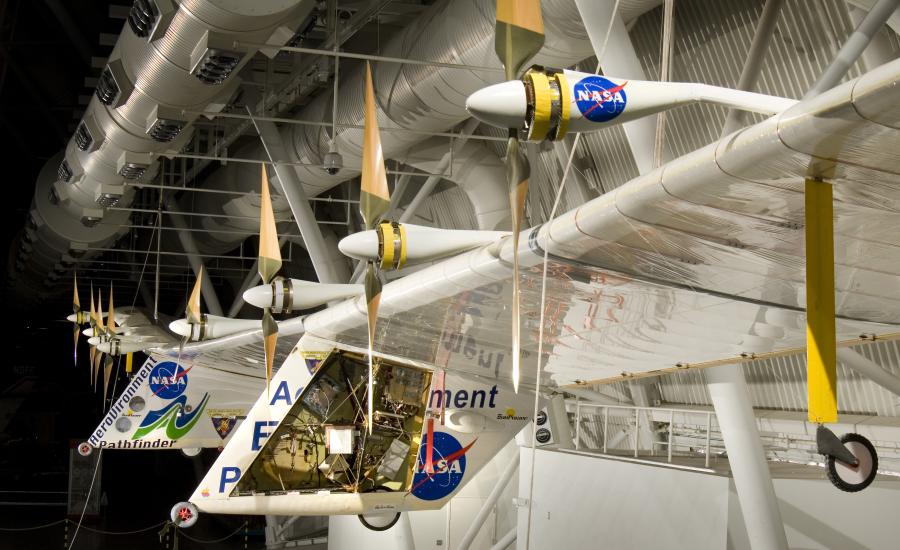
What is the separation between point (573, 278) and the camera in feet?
21.1

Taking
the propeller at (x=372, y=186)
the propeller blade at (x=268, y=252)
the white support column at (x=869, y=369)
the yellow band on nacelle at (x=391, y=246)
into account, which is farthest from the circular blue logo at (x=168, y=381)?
the white support column at (x=869, y=369)

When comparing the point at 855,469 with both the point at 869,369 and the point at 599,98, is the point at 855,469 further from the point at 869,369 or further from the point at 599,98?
the point at 869,369

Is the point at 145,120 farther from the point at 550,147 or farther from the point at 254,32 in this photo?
the point at 550,147

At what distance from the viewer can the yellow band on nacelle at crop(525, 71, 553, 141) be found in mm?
4020

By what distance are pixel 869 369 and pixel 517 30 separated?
7769 mm

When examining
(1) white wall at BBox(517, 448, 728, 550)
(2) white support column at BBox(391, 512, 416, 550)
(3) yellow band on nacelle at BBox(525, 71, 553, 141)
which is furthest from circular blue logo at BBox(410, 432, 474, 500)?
(3) yellow band on nacelle at BBox(525, 71, 553, 141)

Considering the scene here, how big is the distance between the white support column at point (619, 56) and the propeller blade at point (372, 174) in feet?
6.79

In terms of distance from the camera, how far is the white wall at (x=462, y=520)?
59.1 feet

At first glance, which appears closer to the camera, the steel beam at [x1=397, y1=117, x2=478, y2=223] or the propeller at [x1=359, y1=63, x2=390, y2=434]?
the propeller at [x1=359, y1=63, x2=390, y2=434]

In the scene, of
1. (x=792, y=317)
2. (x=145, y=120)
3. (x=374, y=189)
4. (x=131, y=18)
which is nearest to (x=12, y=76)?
(x=145, y=120)

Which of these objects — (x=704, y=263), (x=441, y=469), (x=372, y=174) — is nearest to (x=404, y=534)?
(x=441, y=469)

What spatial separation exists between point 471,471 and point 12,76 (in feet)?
68.0

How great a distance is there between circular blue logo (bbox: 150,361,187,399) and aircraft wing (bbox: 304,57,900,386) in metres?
11.5

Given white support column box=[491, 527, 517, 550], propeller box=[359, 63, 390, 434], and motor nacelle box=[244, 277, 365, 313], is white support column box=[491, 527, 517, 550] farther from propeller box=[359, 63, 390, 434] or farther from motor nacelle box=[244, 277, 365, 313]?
propeller box=[359, 63, 390, 434]
